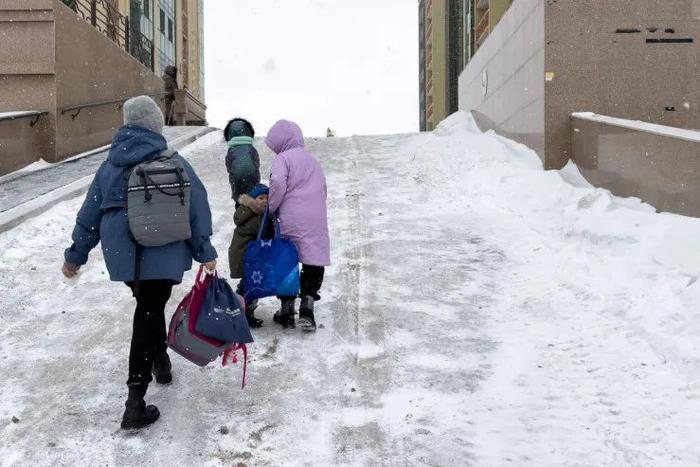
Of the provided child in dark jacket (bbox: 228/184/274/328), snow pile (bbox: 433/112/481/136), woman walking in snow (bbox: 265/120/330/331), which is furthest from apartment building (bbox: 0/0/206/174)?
woman walking in snow (bbox: 265/120/330/331)

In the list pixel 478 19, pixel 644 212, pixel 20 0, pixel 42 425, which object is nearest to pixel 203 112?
pixel 478 19

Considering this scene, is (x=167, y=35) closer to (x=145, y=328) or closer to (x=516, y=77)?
(x=516, y=77)

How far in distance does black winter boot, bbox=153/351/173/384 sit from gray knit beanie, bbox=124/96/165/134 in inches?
56.8

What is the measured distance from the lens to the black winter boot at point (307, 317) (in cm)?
537

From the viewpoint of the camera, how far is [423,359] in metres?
4.88

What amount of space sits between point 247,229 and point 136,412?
82.8 inches

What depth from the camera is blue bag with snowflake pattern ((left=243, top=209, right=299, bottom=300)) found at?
531cm

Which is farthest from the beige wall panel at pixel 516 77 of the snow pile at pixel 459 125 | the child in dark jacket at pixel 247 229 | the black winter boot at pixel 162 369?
the black winter boot at pixel 162 369

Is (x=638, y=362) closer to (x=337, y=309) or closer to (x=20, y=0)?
(x=337, y=309)

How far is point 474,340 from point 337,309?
1332 millimetres

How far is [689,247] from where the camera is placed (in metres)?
5.91

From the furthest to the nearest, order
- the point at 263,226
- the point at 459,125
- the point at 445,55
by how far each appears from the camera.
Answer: the point at 445,55 → the point at 459,125 → the point at 263,226

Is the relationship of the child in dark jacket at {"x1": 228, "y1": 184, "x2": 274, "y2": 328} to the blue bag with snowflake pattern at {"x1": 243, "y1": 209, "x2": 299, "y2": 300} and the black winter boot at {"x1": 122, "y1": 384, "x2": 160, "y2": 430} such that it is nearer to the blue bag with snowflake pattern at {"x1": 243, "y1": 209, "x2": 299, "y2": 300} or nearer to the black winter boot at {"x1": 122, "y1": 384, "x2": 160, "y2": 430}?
the blue bag with snowflake pattern at {"x1": 243, "y1": 209, "x2": 299, "y2": 300}

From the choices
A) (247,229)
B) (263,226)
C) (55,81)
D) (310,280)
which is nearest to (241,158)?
(247,229)
